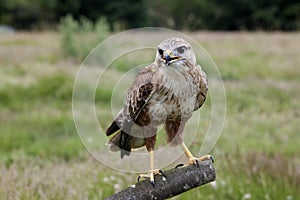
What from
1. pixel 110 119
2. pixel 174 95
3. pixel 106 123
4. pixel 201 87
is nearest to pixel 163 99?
pixel 174 95

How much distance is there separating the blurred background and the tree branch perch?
1.13 metres

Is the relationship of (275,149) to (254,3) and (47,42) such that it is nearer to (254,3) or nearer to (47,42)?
(47,42)

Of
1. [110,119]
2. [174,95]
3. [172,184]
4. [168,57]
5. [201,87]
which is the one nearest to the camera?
[168,57]

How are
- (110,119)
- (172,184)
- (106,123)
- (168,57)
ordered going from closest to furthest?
(168,57) < (172,184) < (106,123) < (110,119)

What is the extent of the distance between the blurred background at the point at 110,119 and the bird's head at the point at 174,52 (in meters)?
1.79

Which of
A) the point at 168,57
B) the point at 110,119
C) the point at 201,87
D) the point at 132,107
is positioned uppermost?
the point at 168,57

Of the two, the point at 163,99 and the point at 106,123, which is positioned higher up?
the point at 163,99

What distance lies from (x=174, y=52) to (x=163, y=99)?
33cm

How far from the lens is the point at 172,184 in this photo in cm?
314

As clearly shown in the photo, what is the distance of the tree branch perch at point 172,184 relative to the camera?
10.2 feet

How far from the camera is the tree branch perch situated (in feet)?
10.2

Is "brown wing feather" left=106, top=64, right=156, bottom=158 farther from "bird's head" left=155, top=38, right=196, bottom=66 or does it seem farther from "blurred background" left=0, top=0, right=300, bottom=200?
"blurred background" left=0, top=0, right=300, bottom=200

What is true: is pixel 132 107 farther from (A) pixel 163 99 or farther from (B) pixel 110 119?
(B) pixel 110 119

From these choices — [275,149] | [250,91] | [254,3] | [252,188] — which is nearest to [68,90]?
[250,91]
